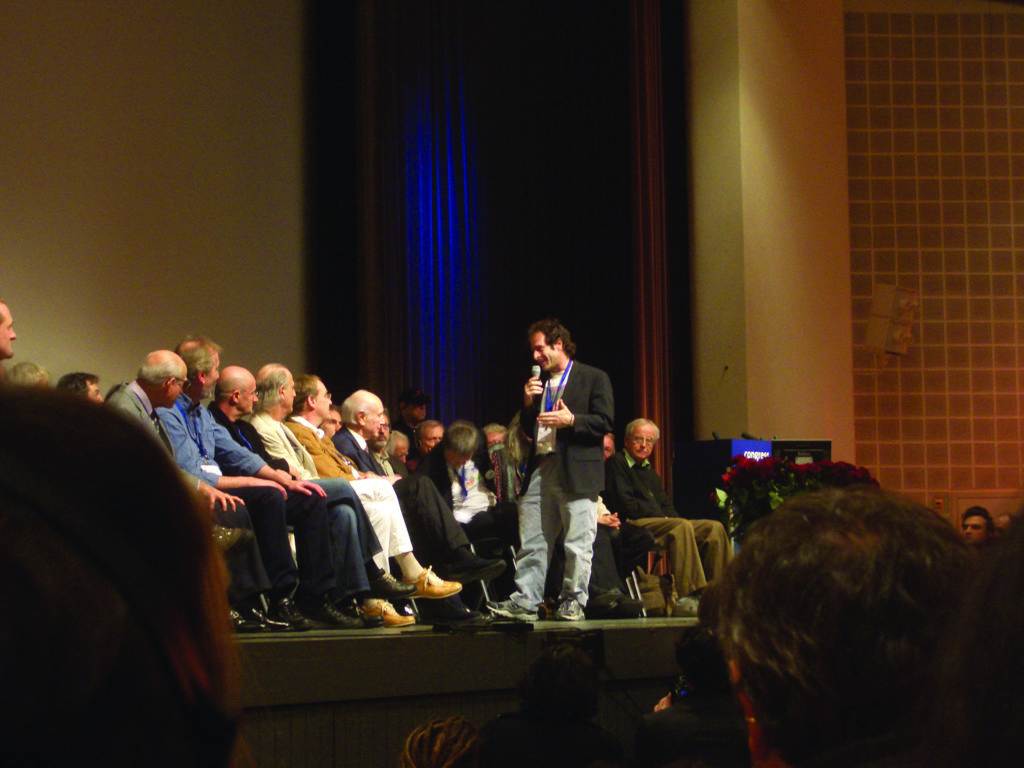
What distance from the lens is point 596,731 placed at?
11.0 feet

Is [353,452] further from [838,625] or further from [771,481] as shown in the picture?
[838,625]

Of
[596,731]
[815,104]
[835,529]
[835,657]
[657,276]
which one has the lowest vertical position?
[596,731]

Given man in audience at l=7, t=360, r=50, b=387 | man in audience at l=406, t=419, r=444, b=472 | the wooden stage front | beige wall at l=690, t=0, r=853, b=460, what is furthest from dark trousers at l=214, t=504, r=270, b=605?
beige wall at l=690, t=0, r=853, b=460

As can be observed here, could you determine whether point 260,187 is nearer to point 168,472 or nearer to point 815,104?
point 815,104

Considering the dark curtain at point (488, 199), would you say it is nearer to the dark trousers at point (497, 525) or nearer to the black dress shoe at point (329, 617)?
the dark trousers at point (497, 525)

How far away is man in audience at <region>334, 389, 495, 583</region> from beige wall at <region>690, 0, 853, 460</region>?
9.82ft

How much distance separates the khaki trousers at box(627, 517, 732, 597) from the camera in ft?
22.9

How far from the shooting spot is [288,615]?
508 centimetres

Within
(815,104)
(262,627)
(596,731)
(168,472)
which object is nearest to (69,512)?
(168,472)

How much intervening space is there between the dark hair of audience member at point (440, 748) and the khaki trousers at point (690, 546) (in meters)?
4.14

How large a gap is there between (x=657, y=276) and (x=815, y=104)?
1737 mm

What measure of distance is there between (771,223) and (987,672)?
859 centimetres

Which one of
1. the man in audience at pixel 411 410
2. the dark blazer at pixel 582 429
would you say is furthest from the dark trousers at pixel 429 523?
the man in audience at pixel 411 410

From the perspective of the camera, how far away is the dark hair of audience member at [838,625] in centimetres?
107
